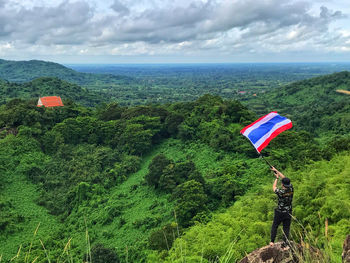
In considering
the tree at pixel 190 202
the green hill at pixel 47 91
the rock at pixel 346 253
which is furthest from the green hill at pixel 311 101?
the green hill at pixel 47 91

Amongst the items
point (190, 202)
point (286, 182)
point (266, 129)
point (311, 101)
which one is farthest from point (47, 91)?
point (286, 182)

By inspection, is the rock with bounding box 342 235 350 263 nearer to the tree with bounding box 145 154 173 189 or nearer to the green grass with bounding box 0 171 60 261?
the green grass with bounding box 0 171 60 261

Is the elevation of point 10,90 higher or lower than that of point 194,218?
higher

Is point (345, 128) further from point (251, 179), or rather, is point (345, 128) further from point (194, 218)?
point (194, 218)

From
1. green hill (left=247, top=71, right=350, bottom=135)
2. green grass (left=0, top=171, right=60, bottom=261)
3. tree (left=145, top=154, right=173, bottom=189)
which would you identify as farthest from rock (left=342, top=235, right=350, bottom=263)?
green hill (left=247, top=71, right=350, bottom=135)

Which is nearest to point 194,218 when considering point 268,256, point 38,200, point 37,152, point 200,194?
point 200,194

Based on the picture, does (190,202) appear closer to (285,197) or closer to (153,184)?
(153,184)
